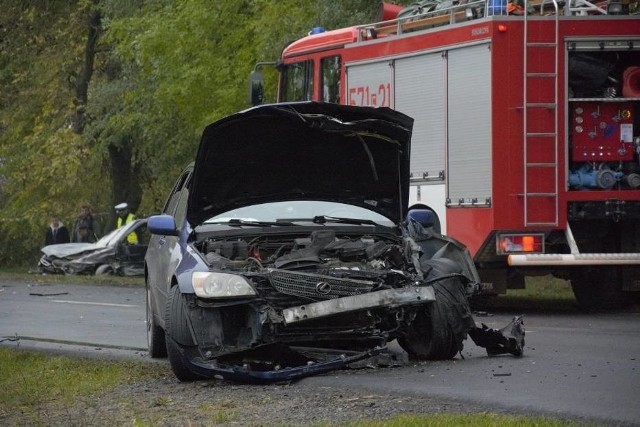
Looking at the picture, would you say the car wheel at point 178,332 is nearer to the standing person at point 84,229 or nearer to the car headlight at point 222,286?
the car headlight at point 222,286

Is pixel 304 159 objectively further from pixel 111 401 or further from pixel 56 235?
pixel 56 235

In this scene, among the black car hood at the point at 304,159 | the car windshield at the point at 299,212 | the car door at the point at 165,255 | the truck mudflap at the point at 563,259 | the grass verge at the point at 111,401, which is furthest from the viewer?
the truck mudflap at the point at 563,259

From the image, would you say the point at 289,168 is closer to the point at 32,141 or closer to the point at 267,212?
the point at 267,212

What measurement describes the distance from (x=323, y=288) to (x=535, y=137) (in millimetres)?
6395

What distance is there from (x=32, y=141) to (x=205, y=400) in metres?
29.9

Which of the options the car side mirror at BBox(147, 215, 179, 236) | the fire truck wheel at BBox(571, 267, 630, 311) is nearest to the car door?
the car side mirror at BBox(147, 215, 179, 236)

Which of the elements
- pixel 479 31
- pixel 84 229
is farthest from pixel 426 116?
pixel 84 229

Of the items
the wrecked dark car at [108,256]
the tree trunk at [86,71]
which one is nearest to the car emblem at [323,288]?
the wrecked dark car at [108,256]

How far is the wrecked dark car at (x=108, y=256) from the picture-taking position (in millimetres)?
31484

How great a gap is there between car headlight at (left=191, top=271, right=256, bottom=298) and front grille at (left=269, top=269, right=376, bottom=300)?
22 centimetres

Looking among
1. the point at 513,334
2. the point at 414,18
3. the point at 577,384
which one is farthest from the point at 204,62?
the point at 577,384

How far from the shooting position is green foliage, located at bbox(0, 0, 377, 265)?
88.2ft

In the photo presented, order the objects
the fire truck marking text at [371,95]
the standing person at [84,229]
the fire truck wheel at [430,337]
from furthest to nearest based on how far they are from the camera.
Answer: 1. the standing person at [84,229]
2. the fire truck marking text at [371,95]
3. the fire truck wheel at [430,337]

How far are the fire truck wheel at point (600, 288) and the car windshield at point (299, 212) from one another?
6019 millimetres
